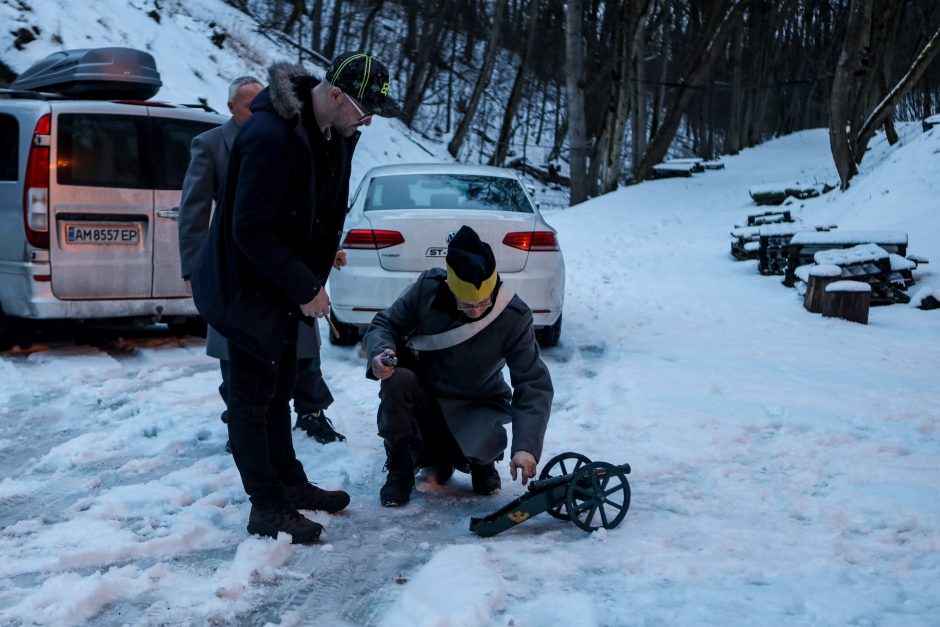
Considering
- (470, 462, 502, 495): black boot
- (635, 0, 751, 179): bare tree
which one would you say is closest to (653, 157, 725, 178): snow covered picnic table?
(635, 0, 751, 179): bare tree

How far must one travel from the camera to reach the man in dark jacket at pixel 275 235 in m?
3.39

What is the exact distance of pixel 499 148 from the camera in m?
34.5

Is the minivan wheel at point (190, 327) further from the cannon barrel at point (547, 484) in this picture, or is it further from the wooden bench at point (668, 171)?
the wooden bench at point (668, 171)

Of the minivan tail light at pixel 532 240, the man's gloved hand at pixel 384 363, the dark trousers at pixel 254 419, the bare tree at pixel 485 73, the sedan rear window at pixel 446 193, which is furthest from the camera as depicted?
the bare tree at pixel 485 73

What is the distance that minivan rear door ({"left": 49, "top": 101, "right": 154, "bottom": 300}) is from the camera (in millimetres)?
7035

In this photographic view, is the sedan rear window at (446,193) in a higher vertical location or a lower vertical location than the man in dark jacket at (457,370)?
higher

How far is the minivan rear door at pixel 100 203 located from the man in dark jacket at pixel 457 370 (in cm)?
362

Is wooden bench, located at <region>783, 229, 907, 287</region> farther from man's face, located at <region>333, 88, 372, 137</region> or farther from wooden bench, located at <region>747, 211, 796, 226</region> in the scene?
man's face, located at <region>333, 88, 372, 137</region>

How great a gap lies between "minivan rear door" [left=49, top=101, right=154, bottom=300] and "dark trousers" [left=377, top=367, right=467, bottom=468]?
3675 mm

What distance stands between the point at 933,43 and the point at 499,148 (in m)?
19.7

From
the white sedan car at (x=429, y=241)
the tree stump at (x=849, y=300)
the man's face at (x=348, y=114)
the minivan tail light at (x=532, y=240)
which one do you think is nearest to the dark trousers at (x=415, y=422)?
the man's face at (x=348, y=114)

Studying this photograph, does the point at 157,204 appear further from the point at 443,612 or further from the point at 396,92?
the point at 396,92

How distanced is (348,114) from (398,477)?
1706mm

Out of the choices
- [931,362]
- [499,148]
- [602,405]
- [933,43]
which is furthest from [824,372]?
[499,148]
